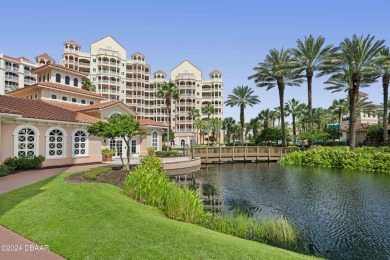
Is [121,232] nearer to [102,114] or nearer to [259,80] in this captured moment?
[102,114]

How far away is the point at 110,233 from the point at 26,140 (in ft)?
55.0

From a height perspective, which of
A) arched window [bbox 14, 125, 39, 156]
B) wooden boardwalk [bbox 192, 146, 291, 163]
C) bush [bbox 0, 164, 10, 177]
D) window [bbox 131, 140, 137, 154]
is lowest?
wooden boardwalk [bbox 192, 146, 291, 163]

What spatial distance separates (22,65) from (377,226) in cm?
9474

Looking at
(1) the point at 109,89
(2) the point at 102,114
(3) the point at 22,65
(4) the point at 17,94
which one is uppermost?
(3) the point at 22,65

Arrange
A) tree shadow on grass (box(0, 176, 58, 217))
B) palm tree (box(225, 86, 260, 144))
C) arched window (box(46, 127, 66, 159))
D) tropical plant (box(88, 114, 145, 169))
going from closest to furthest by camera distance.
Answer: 1. tree shadow on grass (box(0, 176, 58, 217))
2. tropical plant (box(88, 114, 145, 169))
3. arched window (box(46, 127, 66, 159))
4. palm tree (box(225, 86, 260, 144))

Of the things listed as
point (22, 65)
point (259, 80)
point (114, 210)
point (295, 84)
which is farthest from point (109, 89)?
point (114, 210)

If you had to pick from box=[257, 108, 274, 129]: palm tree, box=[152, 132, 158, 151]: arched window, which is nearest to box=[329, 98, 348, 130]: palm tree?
box=[257, 108, 274, 129]: palm tree

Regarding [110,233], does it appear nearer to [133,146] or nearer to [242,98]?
[133,146]

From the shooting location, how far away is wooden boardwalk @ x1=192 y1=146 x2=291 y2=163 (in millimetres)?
36156

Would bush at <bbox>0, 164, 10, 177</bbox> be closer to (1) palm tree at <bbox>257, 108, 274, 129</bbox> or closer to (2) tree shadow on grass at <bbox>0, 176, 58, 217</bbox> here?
(2) tree shadow on grass at <bbox>0, 176, 58, 217</bbox>

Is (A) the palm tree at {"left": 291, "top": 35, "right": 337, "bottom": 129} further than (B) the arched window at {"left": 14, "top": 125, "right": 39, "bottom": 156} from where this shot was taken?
Yes

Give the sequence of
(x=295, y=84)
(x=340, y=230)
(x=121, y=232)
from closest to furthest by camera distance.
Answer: (x=121, y=232) → (x=340, y=230) → (x=295, y=84)

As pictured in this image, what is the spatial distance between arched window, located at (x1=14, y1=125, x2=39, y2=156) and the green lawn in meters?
10.6

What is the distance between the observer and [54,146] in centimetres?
2100
